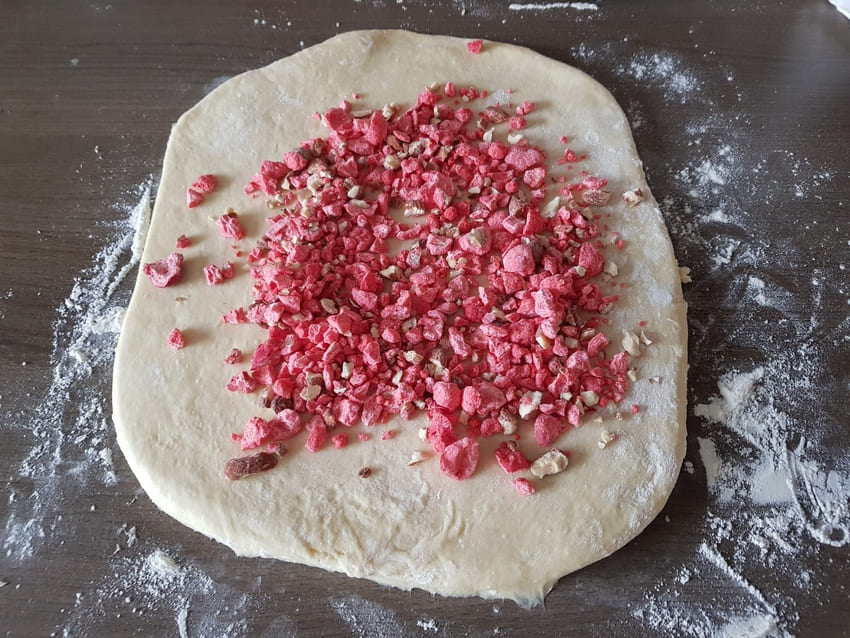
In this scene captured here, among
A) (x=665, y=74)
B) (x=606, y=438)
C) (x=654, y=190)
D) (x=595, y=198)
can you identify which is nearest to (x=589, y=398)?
(x=606, y=438)

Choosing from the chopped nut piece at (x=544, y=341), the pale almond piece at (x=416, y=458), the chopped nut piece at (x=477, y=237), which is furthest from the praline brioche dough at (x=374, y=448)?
the chopped nut piece at (x=477, y=237)

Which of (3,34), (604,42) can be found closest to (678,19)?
(604,42)

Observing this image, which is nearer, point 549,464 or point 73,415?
point 549,464

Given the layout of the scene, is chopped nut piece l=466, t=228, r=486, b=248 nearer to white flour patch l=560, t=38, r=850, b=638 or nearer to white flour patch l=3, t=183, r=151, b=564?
white flour patch l=560, t=38, r=850, b=638

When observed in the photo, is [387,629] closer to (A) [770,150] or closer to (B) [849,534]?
(B) [849,534]

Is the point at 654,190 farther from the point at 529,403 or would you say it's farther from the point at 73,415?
the point at 73,415

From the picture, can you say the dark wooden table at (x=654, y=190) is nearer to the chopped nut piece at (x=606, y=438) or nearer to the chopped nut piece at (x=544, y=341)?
the chopped nut piece at (x=606, y=438)

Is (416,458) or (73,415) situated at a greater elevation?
(416,458)
